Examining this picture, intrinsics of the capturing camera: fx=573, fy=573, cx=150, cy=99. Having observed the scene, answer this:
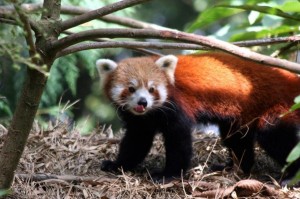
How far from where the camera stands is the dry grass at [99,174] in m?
3.46

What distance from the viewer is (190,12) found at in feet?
38.6

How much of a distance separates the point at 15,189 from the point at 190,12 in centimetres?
885

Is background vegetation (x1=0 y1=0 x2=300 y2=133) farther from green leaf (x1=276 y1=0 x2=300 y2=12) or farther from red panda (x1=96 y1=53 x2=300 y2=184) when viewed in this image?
red panda (x1=96 y1=53 x2=300 y2=184)

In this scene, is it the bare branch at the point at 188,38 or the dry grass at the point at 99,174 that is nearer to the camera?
the bare branch at the point at 188,38

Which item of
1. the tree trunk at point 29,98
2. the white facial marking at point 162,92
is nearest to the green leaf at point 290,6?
the white facial marking at point 162,92

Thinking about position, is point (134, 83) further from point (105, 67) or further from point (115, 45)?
point (115, 45)

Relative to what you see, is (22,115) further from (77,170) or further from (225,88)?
(225,88)

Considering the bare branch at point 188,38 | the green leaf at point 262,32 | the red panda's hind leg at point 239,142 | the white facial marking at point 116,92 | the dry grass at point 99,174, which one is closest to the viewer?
the bare branch at point 188,38

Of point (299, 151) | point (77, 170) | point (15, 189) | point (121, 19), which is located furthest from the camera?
point (121, 19)

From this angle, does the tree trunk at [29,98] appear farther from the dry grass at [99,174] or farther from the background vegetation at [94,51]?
the dry grass at [99,174]

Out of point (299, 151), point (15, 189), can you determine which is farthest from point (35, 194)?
point (299, 151)

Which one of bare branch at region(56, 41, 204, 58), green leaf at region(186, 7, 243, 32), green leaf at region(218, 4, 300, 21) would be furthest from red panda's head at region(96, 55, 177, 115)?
bare branch at region(56, 41, 204, 58)

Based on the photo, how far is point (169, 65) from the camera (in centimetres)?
421

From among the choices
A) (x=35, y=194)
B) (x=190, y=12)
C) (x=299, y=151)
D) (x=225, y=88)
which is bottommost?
(x=190, y=12)
